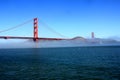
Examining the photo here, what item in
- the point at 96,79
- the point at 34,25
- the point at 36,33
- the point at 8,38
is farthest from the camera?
the point at 34,25

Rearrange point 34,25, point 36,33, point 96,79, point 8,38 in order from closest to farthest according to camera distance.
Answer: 1. point 96,79
2. point 8,38
3. point 36,33
4. point 34,25

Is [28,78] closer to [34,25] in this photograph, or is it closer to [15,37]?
[15,37]

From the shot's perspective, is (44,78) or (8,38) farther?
(8,38)

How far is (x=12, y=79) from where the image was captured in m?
21.7

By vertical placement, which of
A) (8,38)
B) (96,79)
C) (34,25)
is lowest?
(96,79)

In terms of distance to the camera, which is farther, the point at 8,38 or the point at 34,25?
the point at 34,25

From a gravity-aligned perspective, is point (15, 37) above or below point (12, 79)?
above

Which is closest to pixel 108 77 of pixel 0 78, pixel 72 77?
pixel 72 77

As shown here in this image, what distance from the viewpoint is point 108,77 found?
876 inches

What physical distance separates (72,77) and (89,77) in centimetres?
180

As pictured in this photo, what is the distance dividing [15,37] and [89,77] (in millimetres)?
48573

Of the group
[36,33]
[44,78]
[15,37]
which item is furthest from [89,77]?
[36,33]

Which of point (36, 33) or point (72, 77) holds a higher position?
point (36, 33)

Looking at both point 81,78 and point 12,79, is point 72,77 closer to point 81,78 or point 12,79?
point 81,78
